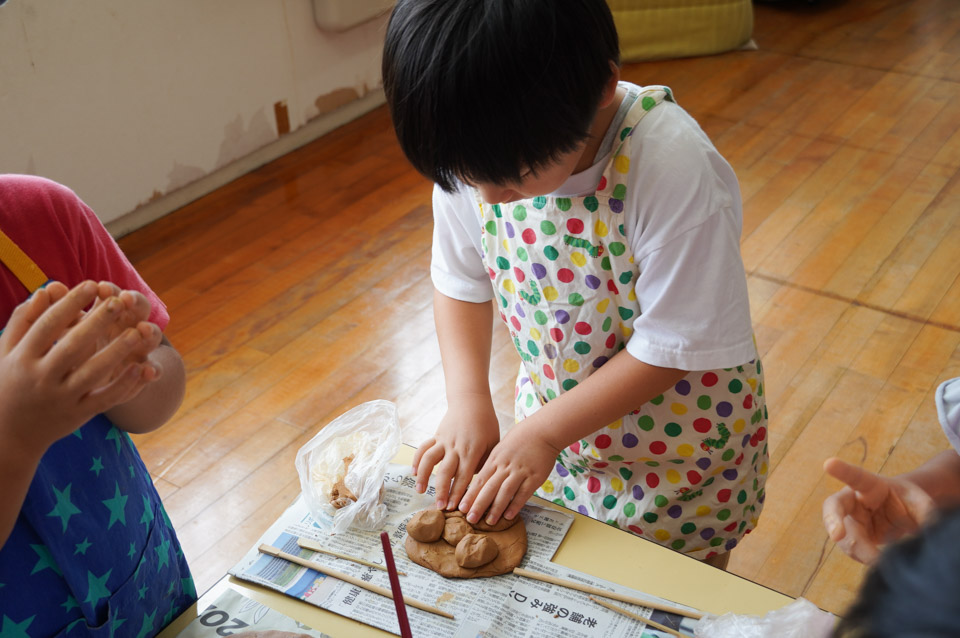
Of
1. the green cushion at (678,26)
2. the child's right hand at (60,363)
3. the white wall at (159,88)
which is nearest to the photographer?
the child's right hand at (60,363)

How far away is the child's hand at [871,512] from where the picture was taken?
28.0 inches

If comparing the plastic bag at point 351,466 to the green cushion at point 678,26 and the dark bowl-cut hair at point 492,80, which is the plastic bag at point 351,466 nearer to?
the dark bowl-cut hair at point 492,80

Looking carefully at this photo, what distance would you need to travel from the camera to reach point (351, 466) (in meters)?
0.96

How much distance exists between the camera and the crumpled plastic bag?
2.39 ft

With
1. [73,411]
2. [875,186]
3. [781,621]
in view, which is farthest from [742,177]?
[73,411]

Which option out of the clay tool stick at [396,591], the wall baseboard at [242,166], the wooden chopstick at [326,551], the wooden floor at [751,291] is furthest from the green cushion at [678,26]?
the clay tool stick at [396,591]

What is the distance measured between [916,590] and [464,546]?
578 mm

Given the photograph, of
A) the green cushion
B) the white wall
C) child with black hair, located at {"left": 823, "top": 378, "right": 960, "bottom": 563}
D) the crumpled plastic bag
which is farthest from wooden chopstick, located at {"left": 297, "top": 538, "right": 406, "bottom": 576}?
the green cushion

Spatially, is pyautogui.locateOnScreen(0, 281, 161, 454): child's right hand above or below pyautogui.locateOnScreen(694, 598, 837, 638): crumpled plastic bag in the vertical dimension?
above

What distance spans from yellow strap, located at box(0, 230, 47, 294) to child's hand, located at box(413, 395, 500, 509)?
428mm

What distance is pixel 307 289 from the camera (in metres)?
2.51

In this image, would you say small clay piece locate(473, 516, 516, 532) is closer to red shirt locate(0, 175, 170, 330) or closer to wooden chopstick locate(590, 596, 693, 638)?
wooden chopstick locate(590, 596, 693, 638)

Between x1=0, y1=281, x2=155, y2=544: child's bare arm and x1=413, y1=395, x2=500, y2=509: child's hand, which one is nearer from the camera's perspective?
x1=0, y1=281, x2=155, y2=544: child's bare arm

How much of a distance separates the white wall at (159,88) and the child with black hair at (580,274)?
141 centimetres
